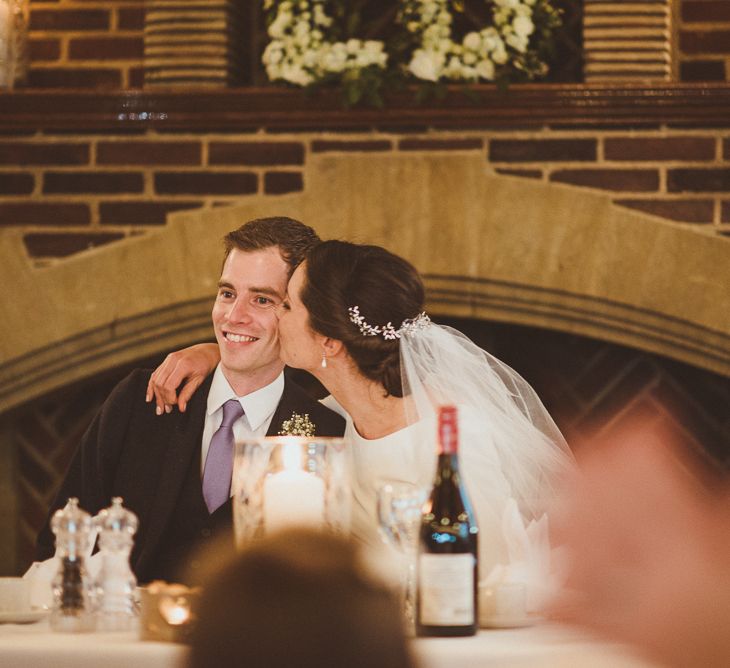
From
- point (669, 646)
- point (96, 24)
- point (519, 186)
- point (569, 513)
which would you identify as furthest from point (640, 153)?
point (669, 646)

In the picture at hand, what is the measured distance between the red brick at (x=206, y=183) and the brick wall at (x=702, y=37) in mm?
1373

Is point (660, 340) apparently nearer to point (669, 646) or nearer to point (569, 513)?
point (569, 513)

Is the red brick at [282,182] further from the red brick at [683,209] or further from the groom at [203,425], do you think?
the red brick at [683,209]

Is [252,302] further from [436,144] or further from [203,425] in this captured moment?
[436,144]

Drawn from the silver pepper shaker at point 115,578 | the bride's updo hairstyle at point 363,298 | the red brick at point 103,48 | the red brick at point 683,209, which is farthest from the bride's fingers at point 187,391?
the red brick at point 103,48

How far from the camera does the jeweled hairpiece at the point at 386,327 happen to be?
8.11 ft

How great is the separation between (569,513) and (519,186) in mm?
2256

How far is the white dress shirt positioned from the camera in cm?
258

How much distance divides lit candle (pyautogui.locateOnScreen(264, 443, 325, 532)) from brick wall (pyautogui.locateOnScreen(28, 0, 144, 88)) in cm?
261

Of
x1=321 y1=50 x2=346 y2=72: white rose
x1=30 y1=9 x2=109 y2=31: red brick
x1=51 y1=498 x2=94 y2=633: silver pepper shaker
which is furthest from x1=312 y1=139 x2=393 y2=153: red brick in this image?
x1=51 y1=498 x2=94 y2=633: silver pepper shaker

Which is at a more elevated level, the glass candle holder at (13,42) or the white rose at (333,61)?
the glass candle holder at (13,42)

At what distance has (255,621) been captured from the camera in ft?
2.39

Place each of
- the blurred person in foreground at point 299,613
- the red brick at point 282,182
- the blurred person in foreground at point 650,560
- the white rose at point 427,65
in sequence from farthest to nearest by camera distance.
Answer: the red brick at point 282,182
the white rose at point 427,65
the blurred person in foreground at point 650,560
the blurred person in foreground at point 299,613

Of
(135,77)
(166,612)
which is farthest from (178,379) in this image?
(135,77)
